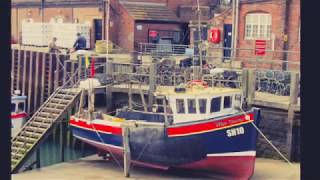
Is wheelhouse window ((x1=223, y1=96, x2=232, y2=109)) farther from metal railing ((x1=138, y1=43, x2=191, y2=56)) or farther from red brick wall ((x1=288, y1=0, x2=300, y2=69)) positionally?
metal railing ((x1=138, y1=43, x2=191, y2=56))

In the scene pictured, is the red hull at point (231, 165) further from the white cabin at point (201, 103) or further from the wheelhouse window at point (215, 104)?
the wheelhouse window at point (215, 104)

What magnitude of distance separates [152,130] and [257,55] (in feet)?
29.2

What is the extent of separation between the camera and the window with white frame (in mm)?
23719

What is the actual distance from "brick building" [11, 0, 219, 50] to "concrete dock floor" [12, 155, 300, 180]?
1327cm

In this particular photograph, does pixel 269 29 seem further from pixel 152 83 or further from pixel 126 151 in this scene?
pixel 126 151

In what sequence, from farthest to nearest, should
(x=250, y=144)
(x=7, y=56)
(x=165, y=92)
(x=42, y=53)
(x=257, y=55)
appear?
(x=42, y=53)
(x=257, y=55)
(x=165, y=92)
(x=250, y=144)
(x=7, y=56)

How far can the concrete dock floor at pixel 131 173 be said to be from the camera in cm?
1571

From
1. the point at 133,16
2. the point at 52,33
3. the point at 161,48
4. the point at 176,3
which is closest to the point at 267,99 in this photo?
the point at 161,48

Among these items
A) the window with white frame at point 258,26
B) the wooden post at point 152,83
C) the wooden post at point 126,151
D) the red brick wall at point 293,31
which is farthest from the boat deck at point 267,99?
the window with white frame at point 258,26

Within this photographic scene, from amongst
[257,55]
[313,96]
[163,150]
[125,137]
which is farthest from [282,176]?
[313,96]

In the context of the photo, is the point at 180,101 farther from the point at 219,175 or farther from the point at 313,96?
the point at 313,96

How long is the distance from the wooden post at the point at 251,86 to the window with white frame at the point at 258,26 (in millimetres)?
6606

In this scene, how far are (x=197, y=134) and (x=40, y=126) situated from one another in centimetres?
683

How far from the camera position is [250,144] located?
1512 cm
